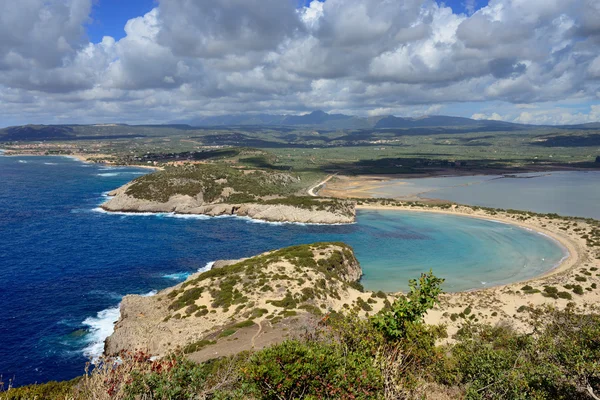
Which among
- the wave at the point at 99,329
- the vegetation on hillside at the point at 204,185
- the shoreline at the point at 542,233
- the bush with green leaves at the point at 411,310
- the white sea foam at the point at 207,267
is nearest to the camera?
the bush with green leaves at the point at 411,310

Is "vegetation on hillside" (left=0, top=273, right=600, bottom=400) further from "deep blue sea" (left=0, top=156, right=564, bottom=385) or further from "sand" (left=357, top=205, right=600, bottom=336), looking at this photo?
"deep blue sea" (left=0, top=156, right=564, bottom=385)

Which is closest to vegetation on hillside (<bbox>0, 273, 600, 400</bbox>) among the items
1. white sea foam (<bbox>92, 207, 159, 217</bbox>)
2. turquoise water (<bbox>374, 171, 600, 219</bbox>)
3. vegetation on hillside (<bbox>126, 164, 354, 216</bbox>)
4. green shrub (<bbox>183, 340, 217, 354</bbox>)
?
green shrub (<bbox>183, 340, 217, 354</bbox>)

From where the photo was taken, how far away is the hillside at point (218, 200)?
98.2 meters

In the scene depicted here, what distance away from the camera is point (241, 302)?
40.6m

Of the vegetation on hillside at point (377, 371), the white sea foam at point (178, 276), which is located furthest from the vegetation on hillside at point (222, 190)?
the vegetation on hillside at point (377, 371)

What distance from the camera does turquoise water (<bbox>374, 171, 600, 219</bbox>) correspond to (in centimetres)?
11200

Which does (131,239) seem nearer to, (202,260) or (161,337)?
(202,260)

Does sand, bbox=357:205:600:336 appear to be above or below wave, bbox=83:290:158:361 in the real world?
above

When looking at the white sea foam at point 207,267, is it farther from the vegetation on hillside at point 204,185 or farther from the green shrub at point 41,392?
the vegetation on hillside at point 204,185

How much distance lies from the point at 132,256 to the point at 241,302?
33713 mm

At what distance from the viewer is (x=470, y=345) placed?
70.9 feet

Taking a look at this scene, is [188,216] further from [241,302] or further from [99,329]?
[241,302]

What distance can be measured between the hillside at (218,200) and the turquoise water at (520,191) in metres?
42.0

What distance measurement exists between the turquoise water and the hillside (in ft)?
138
